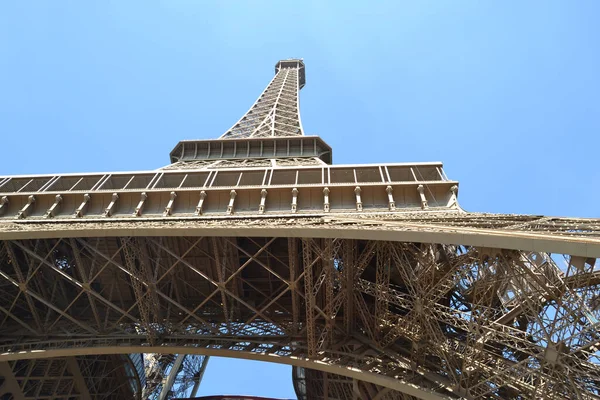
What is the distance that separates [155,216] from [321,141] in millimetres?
19646

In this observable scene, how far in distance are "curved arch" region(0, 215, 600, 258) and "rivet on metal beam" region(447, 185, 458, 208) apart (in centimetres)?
442

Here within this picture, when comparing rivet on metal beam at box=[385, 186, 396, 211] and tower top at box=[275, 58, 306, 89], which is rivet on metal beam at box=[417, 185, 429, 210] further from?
tower top at box=[275, 58, 306, 89]

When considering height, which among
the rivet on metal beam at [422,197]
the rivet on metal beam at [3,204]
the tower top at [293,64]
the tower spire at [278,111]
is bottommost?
the rivet on metal beam at [422,197]

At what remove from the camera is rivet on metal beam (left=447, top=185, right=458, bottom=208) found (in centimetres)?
1755

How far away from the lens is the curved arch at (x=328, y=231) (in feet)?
29.1

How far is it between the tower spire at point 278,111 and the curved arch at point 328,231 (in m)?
25.4

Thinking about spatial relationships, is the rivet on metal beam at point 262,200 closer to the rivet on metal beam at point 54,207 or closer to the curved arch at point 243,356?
the curved arch at point 243,356

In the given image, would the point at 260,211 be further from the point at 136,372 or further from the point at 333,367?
the point at 136,372

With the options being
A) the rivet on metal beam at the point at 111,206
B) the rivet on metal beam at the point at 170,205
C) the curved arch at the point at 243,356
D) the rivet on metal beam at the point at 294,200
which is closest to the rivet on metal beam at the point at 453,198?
the rivet on metal beam at the point at 294,200

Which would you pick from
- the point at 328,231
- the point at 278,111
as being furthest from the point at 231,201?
the point at 278,111

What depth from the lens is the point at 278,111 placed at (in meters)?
56.8

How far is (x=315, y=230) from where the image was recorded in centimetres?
1334

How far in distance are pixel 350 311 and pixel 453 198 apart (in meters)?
5.39

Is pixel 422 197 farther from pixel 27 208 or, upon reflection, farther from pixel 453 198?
pixel 27 208
